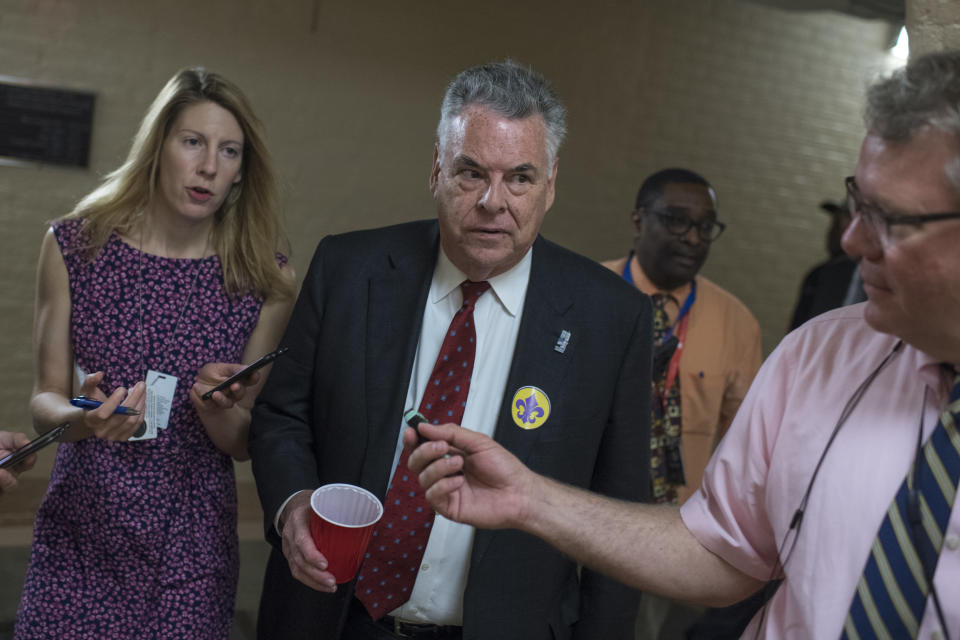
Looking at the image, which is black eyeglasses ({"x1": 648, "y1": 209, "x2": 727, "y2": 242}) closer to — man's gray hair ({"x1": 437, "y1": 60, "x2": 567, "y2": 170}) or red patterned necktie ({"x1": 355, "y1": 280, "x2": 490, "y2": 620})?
man's gray hair ({"x1": 437, "y1": 60, "x2": 567, "y2": 170})

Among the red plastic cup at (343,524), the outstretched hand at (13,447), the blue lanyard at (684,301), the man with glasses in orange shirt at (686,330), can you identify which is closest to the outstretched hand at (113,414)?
the outstretched hand at (13,447)

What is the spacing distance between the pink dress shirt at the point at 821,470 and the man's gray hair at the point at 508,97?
2.51 ft

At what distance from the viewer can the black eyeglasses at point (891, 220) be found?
1.24 meters

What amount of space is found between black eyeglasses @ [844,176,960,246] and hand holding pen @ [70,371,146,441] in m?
1.48

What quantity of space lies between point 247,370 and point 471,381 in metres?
0.48

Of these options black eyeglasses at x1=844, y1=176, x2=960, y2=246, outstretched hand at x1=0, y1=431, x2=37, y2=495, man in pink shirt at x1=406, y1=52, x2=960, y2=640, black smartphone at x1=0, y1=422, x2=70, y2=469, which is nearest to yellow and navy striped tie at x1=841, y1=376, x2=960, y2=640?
man in pink shirt at x1=406, y1=52, x2=960, y2=640

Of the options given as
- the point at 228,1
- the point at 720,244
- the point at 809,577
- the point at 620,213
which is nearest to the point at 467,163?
the point at 809,577

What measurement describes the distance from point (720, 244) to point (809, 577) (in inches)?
235

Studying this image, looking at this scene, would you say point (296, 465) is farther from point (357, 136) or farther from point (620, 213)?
point (620, 213)

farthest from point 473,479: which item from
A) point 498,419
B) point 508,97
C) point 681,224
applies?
point 681,224

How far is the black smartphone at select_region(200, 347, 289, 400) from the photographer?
2020 mm

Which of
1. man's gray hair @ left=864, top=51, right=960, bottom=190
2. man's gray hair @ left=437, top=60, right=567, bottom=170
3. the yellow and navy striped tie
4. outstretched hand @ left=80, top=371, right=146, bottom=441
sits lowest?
outstretched hand @ left=80, top=371, right=146, bottom=441

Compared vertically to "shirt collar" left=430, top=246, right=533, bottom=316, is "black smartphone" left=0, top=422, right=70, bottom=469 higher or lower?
lower

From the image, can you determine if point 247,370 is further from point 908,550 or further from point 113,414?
point 908,550
